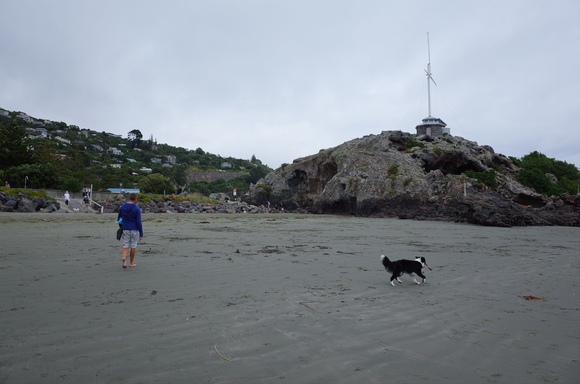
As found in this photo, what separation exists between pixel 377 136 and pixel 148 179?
131 ft

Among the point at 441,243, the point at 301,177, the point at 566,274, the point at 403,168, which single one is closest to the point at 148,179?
the point at 301,177

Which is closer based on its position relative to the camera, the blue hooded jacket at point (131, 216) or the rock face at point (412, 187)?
the blue hooded jacket at point (131, 216)

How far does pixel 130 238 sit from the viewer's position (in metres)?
6.92

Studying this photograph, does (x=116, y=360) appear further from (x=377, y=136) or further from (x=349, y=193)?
(x=377, y=136)

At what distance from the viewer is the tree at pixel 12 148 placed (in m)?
42.2

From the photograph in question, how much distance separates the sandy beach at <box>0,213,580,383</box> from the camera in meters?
2.71

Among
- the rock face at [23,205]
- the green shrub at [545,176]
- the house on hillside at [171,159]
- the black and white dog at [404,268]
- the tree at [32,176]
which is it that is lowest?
the black and white dog at [404,268]

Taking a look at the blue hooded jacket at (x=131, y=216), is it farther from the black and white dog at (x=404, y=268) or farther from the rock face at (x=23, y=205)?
the rock face at (x=23, y=205)

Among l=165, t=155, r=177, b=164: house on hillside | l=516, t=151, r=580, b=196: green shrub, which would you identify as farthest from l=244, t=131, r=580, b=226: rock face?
l=165, t=155, r=177, b=164: house on hillside

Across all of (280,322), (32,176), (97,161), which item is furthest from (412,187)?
(97,161)

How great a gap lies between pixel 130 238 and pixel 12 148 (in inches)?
1906

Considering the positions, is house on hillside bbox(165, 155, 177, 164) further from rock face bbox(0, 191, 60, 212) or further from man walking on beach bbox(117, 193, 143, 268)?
man walking on beach bbox(117, 193, 143, 268)

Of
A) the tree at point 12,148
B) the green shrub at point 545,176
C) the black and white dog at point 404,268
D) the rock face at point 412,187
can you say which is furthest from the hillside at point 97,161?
the green shrub at point 545,176

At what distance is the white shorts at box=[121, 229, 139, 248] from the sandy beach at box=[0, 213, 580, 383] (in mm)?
463
